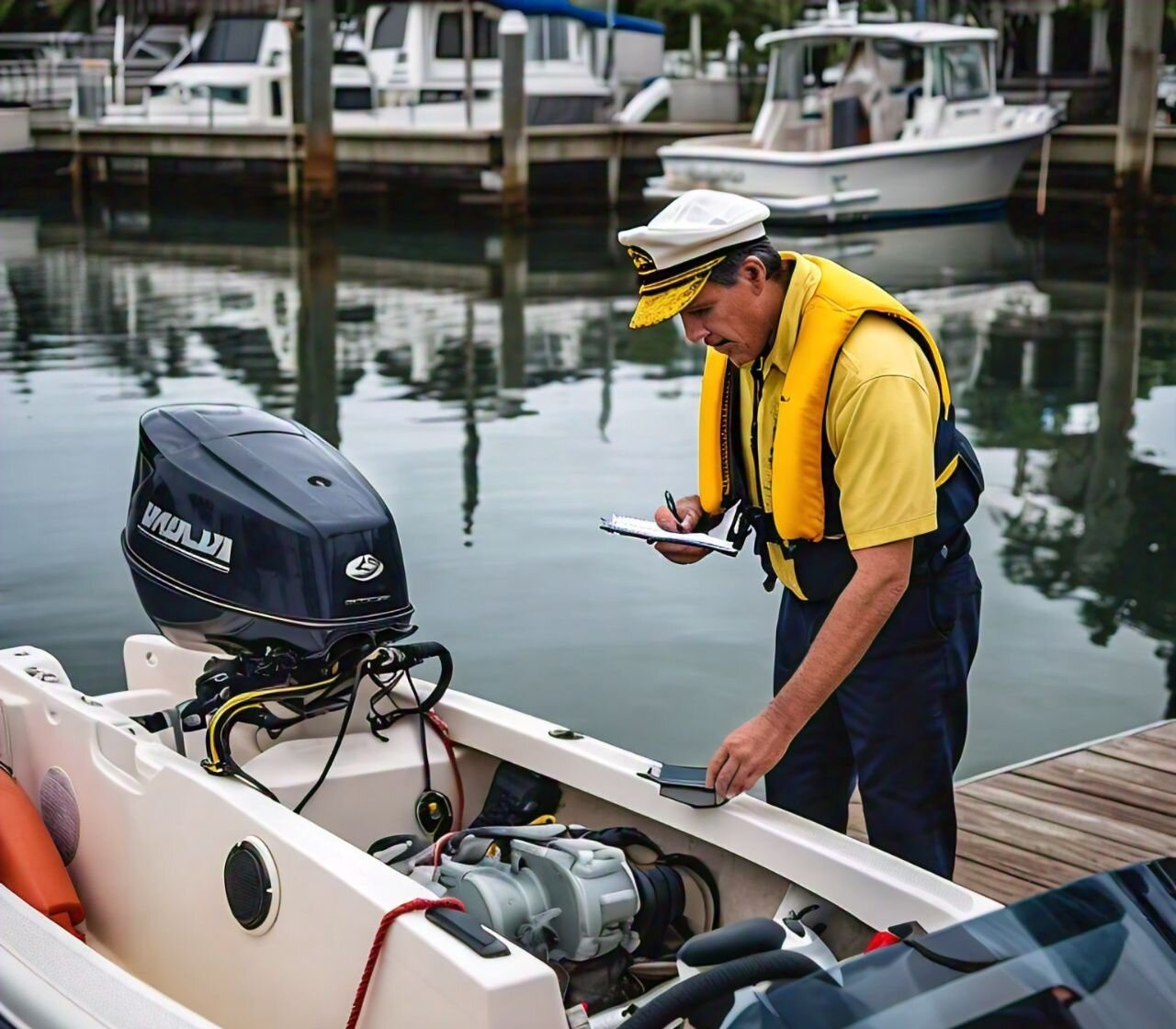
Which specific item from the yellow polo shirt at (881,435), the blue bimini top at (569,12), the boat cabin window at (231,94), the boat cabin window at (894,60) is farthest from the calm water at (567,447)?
the boat cabin window at (231,94)

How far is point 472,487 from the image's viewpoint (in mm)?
8242

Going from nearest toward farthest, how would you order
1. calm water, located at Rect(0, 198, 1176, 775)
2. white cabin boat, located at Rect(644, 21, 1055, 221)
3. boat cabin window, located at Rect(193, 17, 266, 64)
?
calm water, located at Rect(0, 198, 1176, 775) → white cabin boat, located at Rect(644, 21, 1055, 221) → boat cabin window, located at Rect(193, 17, 266, 64)

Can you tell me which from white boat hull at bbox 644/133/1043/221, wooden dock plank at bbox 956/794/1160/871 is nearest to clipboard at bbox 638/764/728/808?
wooden dock plank at bbox 956/794/1160/871

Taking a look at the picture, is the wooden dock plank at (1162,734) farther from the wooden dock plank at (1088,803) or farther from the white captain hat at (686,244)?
the white captain hat at (686,244)

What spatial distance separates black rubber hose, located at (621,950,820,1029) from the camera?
80.2 inches

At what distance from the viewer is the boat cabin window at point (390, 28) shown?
1009 inches

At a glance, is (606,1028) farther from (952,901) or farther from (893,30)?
(893,30)

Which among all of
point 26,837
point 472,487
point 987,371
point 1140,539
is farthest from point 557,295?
point 26,837

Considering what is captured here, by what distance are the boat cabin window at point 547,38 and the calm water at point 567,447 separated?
317 inches

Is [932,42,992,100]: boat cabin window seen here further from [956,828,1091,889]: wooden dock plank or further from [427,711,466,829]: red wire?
[427,711,466,829]: red wire

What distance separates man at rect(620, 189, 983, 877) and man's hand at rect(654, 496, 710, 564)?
0.11 m

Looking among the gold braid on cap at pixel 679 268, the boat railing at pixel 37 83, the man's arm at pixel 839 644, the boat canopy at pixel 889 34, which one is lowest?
the man's arm at pixel 839 644

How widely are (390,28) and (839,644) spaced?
80.8ft

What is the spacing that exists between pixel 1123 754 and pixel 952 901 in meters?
2.19
